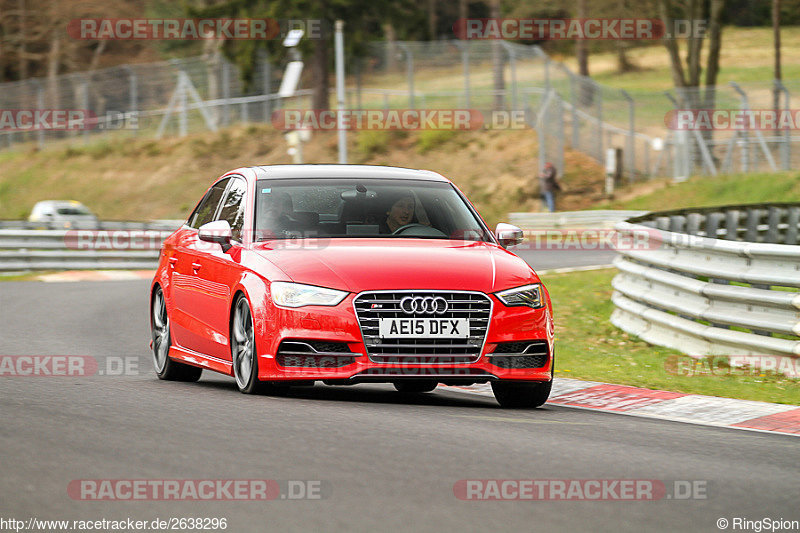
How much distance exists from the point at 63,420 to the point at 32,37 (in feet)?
222

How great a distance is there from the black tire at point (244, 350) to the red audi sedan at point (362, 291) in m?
0.01

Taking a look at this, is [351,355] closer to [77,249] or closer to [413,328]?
[413,328]

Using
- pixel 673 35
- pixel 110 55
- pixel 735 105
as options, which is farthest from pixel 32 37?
pixel 735 105

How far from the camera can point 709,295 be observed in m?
12.2

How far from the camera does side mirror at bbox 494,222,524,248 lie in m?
10.2

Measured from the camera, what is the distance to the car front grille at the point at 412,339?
8.88 metres

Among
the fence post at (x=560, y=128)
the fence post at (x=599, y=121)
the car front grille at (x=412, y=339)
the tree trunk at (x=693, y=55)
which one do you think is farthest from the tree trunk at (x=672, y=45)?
the car front grille at (x=412, y=339)

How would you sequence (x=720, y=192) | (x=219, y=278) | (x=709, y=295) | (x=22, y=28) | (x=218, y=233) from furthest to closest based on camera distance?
(x=22, y=28) < (x=720, y=192) < (x=709, y=295) < (x=219, y=278) < (x=218, y=233)

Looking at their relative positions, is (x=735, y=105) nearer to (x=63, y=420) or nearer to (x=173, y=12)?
(x=63, y=420)

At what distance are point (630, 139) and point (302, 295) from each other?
36.7 metres

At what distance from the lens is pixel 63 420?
323 inches

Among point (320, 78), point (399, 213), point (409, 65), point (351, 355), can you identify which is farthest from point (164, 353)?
point (320, 78)

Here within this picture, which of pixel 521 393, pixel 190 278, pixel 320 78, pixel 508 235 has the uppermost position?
pixel 508 235

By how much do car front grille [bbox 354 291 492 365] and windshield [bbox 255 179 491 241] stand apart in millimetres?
1046
